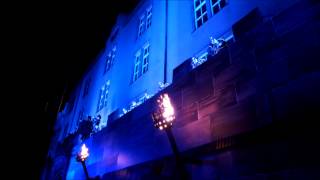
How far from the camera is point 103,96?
17.2m

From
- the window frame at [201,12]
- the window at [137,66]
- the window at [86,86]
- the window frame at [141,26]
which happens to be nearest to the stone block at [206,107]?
the window frame at [201,12]

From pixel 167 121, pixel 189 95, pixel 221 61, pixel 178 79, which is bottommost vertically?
pixel 167 121

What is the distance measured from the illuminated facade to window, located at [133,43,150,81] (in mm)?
61

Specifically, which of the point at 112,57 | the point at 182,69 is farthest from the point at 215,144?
the point at 112,57

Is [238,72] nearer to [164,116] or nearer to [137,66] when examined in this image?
[164,116]

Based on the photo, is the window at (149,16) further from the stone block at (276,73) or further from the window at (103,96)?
the stone block at (276,73)

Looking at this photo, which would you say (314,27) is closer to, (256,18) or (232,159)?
(256,18)

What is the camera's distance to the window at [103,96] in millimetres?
16547

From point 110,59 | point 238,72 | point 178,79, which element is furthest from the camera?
point 110,59

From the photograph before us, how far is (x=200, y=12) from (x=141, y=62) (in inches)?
197

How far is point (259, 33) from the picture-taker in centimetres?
568

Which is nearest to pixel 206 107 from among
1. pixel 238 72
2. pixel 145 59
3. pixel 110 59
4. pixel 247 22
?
pixel 238 72

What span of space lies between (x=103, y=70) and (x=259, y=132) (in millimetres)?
16061

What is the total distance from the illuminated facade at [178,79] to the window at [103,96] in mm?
93
